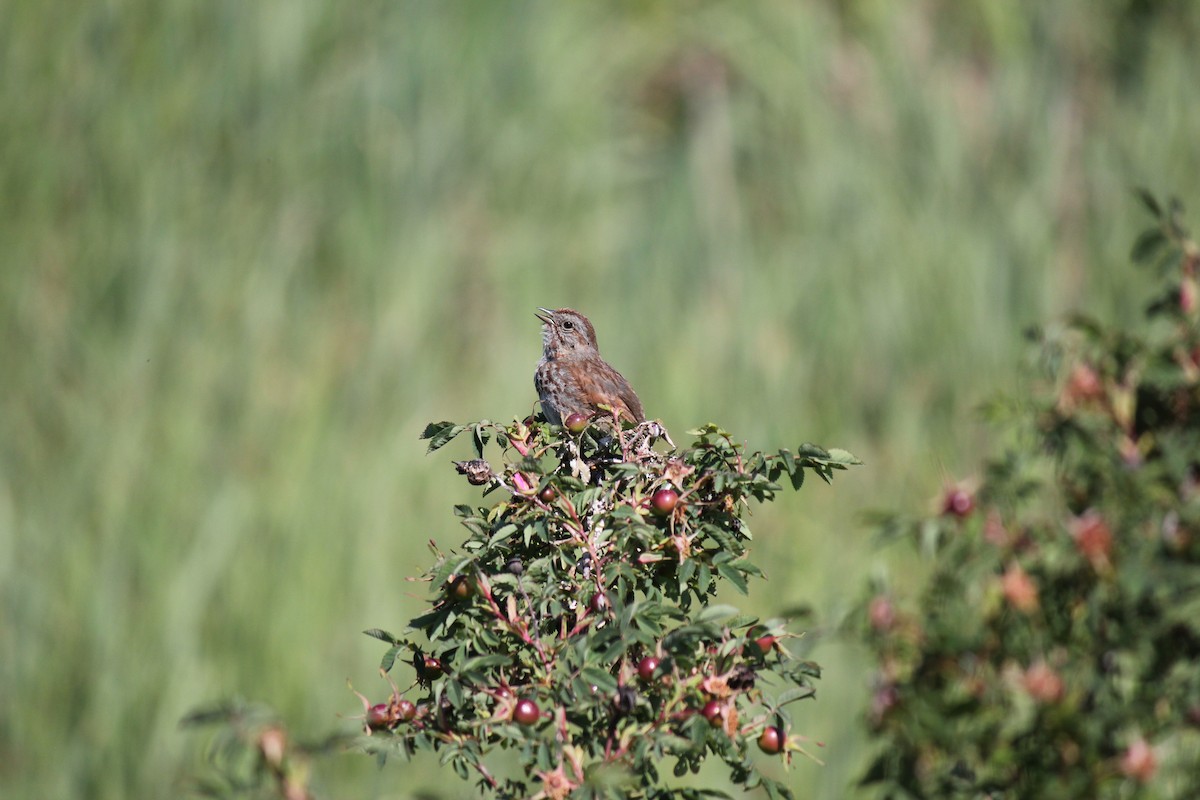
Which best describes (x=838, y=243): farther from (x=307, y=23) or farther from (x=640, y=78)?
(x=307, y=23)

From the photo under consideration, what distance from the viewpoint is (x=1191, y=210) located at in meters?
8.34

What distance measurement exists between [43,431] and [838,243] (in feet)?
15.6

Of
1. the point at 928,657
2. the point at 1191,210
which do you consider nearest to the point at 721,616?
the point at 928,657

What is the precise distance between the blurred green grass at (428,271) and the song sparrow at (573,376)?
2.19 meters

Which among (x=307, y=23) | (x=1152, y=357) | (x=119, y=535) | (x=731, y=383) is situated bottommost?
(x=1152, y=357)

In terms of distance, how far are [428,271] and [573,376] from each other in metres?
3.24

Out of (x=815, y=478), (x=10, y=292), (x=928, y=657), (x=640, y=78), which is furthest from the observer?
(x=640, y=78)

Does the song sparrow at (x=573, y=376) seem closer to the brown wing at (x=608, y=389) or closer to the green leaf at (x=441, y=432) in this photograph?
the brown wing at (x=608, y=389)

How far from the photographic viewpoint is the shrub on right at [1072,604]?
3.44 meters

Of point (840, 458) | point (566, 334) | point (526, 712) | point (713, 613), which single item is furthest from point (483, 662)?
point (566, 334)

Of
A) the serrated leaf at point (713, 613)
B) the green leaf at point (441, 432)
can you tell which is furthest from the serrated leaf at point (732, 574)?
the green leaf at point (441, 432)

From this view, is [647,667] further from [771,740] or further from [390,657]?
[390,657]

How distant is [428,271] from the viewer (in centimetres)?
775

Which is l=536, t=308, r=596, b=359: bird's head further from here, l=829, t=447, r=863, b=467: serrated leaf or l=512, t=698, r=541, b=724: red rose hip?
l=512, t=698, r=541, b=724: red rose hip
